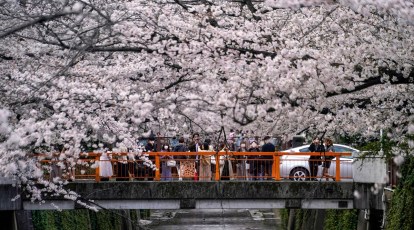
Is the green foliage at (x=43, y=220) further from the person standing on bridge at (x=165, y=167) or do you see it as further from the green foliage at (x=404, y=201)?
the green foliage at (x=404, y=201)

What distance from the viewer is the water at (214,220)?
1989 inches

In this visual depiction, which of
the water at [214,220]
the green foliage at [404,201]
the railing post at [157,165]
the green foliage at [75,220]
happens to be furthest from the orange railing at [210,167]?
the water at [214,220]

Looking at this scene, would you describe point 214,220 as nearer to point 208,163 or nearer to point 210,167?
point 210,167

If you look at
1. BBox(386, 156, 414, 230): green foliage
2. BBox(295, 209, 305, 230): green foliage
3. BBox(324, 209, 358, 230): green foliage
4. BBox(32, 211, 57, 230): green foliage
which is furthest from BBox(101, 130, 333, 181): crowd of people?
BBox(295, 209, 305, 230): green foliage

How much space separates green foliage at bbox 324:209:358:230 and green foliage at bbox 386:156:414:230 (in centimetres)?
756

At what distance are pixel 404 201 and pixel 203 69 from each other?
9.38 meters

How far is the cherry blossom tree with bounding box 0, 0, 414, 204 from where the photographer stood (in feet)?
43.4

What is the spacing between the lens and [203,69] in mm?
14461

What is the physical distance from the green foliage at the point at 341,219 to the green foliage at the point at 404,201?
7561mm

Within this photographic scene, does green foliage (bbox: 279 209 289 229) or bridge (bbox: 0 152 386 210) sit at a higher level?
bridge (bbox: 0 152 386 210)

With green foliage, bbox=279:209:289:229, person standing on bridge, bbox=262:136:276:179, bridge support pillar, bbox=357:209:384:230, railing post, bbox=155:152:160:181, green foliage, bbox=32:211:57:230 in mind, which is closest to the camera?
railing post, bbox=155:152:160:181

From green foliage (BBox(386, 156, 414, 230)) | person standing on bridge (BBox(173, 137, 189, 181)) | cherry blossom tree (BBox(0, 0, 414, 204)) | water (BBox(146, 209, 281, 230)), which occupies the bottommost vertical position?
water (BBox(146, 209, 281, 230))

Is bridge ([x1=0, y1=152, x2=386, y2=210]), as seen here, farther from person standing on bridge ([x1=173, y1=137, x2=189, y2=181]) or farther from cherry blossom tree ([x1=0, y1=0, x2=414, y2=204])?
cherry blossom tree ([x1=0, y1=0, x2=414, y2=204])

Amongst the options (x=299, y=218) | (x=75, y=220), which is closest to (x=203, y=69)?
(x=75, y=220)
